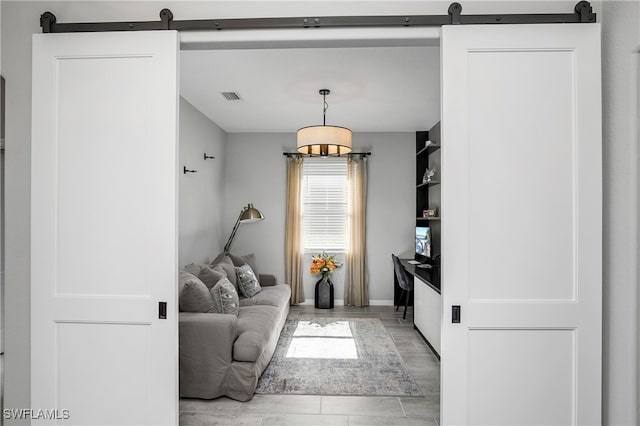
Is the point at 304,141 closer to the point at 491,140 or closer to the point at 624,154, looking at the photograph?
the point at 491,140

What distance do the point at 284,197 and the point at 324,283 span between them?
146 centimetres

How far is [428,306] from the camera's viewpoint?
412 centimetres

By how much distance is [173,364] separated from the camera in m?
1.76

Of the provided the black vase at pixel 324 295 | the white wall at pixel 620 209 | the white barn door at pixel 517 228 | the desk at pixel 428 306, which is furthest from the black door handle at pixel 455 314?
the black vase at pixel 324 295

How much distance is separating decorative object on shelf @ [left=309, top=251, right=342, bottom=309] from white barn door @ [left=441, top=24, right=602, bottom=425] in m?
4.16

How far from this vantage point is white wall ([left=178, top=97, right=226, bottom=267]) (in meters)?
4.33

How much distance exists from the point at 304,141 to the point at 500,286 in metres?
2.42

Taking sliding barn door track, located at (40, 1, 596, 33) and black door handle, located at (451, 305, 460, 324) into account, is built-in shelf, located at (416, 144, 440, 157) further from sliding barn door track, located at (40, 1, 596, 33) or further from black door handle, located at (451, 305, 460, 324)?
black door handle, located at (451, 305, 460, 324)

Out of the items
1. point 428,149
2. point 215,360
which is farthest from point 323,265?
point 215,360

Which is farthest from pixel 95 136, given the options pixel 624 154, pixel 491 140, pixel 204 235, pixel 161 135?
pixel 204 235

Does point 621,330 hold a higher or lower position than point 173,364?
higher

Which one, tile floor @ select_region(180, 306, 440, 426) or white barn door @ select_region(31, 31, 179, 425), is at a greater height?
white barn door @ select_region(31, 31, 179, 425)

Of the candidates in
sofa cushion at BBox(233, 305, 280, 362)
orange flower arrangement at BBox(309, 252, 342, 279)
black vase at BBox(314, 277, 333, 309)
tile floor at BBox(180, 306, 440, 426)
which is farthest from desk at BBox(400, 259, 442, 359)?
sofa cushion at BBox(233, 305, 280, 362)

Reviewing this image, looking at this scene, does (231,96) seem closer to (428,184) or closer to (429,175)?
(429,175)
